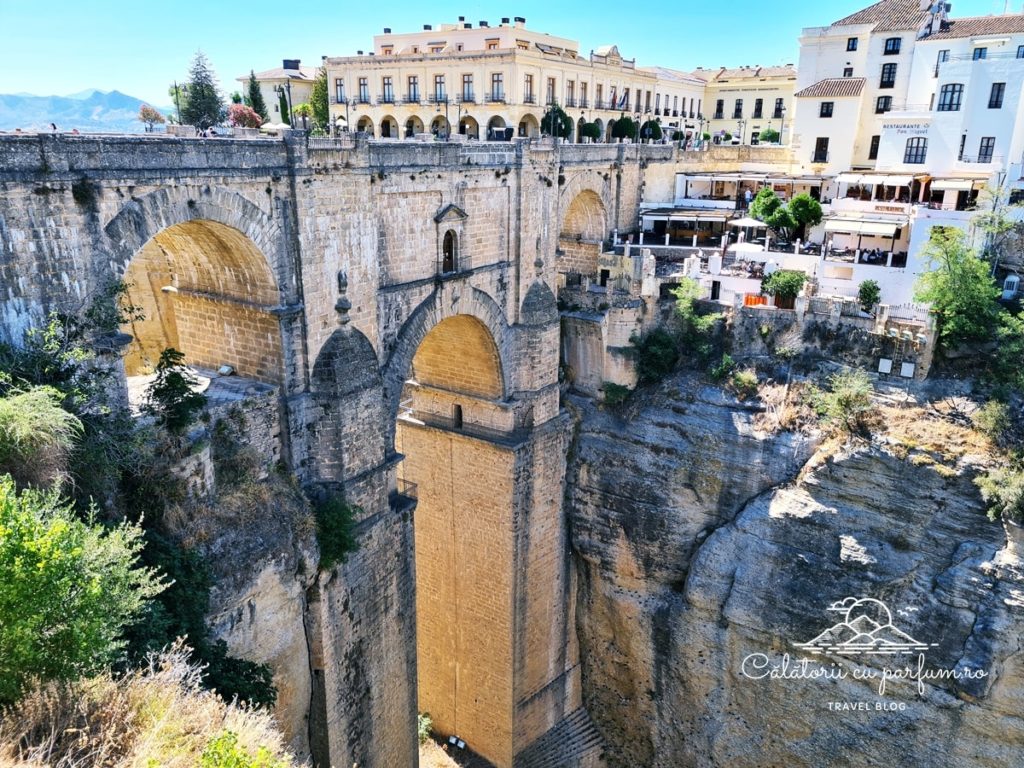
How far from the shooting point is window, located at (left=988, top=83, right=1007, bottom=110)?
83.8ft

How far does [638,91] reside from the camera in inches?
1713

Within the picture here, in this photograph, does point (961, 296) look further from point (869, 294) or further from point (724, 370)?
point (724, 370)

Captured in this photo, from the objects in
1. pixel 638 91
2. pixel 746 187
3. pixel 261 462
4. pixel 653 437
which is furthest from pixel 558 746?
pixel 638 91

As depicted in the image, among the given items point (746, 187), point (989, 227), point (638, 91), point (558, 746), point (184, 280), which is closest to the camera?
point (184, 280)

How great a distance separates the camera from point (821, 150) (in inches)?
1249

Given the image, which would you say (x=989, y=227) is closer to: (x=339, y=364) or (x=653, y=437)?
(x=653, y=437)

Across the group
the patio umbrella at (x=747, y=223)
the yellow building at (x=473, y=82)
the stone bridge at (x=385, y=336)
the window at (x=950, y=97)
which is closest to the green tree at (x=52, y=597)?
the stone bridge at (x=385, y=336)

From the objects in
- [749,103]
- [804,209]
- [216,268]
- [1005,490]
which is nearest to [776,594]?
[1005,490]

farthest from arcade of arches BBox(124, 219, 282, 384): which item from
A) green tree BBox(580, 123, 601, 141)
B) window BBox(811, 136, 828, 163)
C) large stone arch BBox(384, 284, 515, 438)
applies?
window BBox(811, 136, 828, 163)

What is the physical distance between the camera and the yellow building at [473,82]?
3575cm

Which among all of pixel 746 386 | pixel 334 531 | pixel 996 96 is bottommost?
pixel 334 531

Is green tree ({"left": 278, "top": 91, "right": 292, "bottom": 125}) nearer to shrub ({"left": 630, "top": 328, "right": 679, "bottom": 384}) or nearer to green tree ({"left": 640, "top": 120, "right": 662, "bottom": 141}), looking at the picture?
green tree ({"left": 640, "top": 120, "right": 662, "bottom": 141})

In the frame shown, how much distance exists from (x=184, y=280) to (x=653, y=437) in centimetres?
1274

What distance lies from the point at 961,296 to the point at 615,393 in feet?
29.7
